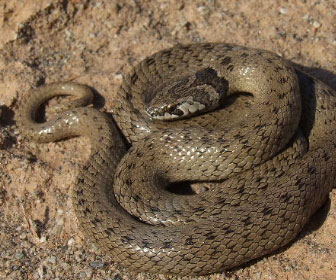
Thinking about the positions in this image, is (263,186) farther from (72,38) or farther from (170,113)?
(72,38)

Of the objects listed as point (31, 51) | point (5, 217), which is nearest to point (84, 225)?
point (5, 217)

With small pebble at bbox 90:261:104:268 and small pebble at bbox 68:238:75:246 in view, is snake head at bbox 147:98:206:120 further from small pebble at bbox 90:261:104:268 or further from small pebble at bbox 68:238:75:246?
small pebble at bbox 90:261:104:268

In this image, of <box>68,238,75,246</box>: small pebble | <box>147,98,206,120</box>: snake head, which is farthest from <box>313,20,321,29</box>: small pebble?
<box>68,238,75,246</box>: small pebble

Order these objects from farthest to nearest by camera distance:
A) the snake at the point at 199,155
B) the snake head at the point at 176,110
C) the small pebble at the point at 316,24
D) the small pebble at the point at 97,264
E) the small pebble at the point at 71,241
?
the small pebble at the point at 316,24 → the snake head at the point at 176,110 → the small pebble at the point at 71,241 → the small pebble at the point at 97,264 → the snake at the point at 199,155

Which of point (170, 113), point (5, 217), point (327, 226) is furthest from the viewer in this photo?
point (170, 113)

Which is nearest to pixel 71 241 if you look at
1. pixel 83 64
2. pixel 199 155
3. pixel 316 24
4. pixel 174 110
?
pixel 199 155

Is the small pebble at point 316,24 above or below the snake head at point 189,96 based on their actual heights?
below

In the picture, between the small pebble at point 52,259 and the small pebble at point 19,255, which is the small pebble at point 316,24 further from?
the small pebble at point 19,255

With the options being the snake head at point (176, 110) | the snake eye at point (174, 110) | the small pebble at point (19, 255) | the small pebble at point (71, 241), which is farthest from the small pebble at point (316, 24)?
the small pebble at point (19, 255)
